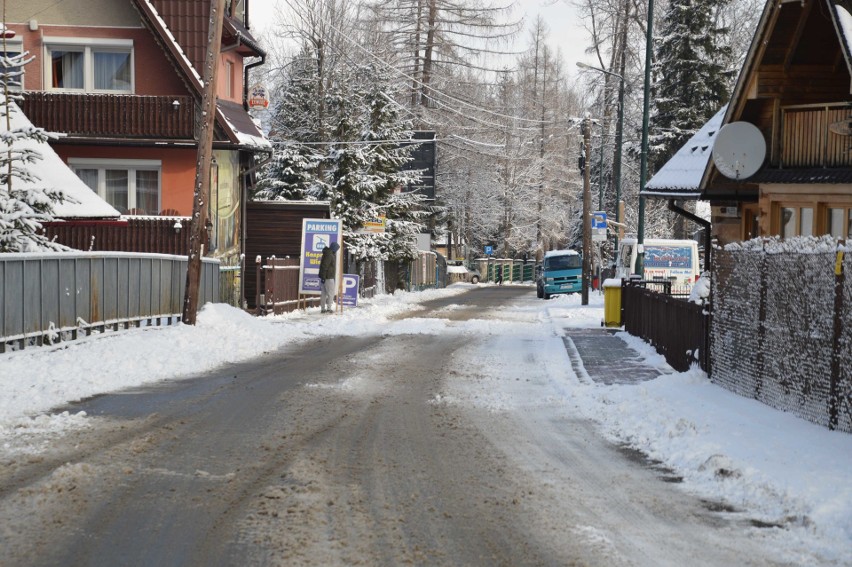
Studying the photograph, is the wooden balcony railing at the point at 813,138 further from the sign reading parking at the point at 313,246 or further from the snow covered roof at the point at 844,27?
the sign reading parking at the point at 313,246

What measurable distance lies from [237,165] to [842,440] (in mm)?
25554

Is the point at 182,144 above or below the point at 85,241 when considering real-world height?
above

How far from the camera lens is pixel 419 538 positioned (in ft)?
21.6

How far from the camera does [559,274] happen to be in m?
53.9

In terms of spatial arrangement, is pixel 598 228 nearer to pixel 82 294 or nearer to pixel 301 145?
pixel 301 145

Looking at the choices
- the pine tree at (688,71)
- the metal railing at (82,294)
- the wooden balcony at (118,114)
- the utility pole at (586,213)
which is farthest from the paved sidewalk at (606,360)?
the pine tree at (688,71)

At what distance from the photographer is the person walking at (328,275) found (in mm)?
30344

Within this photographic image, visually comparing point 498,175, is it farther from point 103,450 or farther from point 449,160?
point 103,450

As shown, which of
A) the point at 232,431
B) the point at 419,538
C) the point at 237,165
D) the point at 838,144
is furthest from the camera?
the point at 237,165

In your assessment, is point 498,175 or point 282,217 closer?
point 282,217

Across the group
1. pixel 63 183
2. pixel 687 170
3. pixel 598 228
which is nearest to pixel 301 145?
pixel 598 228

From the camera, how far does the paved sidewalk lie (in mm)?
15664

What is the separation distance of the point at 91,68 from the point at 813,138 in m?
19.5

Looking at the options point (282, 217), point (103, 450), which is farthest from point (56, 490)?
point (282, 217)
